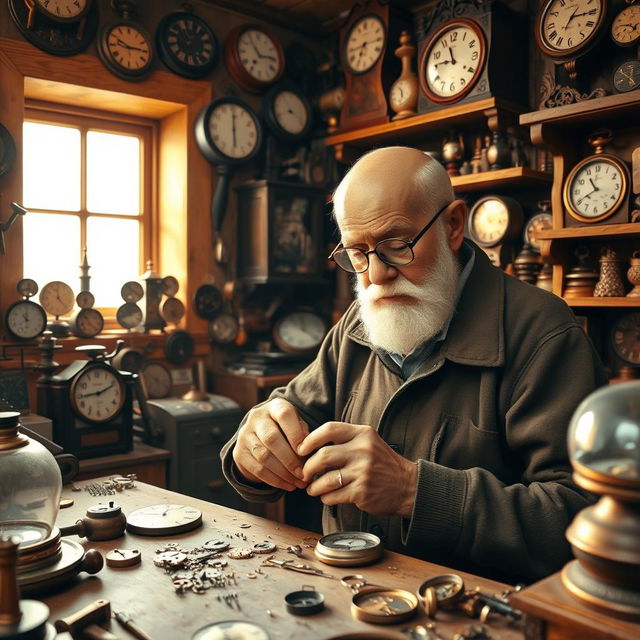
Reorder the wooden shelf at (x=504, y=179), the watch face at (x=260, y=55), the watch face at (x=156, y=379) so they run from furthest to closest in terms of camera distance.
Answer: the watch face at (x=260, y=55)
the watch face at (x=156, y=379)
the wooden shelf at (x=504, y=179)

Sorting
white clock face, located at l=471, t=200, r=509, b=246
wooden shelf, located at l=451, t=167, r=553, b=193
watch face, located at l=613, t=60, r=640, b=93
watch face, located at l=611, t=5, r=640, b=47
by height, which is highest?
watch face, located at l=611, t=5, r=640, b=47

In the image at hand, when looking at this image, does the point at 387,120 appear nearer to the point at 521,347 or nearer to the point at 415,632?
the point at 521,347

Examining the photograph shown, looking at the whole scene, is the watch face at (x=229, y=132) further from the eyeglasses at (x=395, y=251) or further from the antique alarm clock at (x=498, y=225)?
the eyeglasses at (x=395, y=251)

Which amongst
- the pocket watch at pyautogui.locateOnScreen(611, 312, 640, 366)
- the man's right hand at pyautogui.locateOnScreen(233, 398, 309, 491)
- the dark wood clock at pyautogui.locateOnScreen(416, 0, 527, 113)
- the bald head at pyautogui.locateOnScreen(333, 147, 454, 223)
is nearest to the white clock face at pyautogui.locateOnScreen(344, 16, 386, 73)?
the dark wood clock at pyautogui.locateOnScreen(416, 0, 527, 113)

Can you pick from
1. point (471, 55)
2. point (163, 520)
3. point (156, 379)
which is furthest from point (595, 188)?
point (156, 379)

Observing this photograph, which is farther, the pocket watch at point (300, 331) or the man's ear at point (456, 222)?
the pocket watch at point (300, 331)

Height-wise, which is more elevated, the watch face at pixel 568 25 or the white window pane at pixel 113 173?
the watch face at pixel 568 25

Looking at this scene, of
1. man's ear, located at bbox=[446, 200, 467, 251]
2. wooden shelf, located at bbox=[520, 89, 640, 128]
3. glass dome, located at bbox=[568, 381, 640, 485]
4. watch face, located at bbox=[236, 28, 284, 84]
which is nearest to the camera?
glass dome, located at bbox=[568, 381, 640, 485]

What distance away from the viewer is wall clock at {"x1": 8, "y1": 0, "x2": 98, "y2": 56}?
3.57 m

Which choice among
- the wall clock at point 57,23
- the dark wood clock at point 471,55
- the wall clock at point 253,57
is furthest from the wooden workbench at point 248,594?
the wall clock at point 253,57

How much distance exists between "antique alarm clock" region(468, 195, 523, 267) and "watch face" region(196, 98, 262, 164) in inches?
59.9

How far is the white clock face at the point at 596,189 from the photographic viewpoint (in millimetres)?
3188

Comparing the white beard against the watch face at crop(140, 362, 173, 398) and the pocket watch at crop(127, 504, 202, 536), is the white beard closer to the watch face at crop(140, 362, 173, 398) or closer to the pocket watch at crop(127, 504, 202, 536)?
the pocket watch at crop(127, 504, 202, 536)

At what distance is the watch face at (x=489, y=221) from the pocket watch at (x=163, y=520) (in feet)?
7.81
